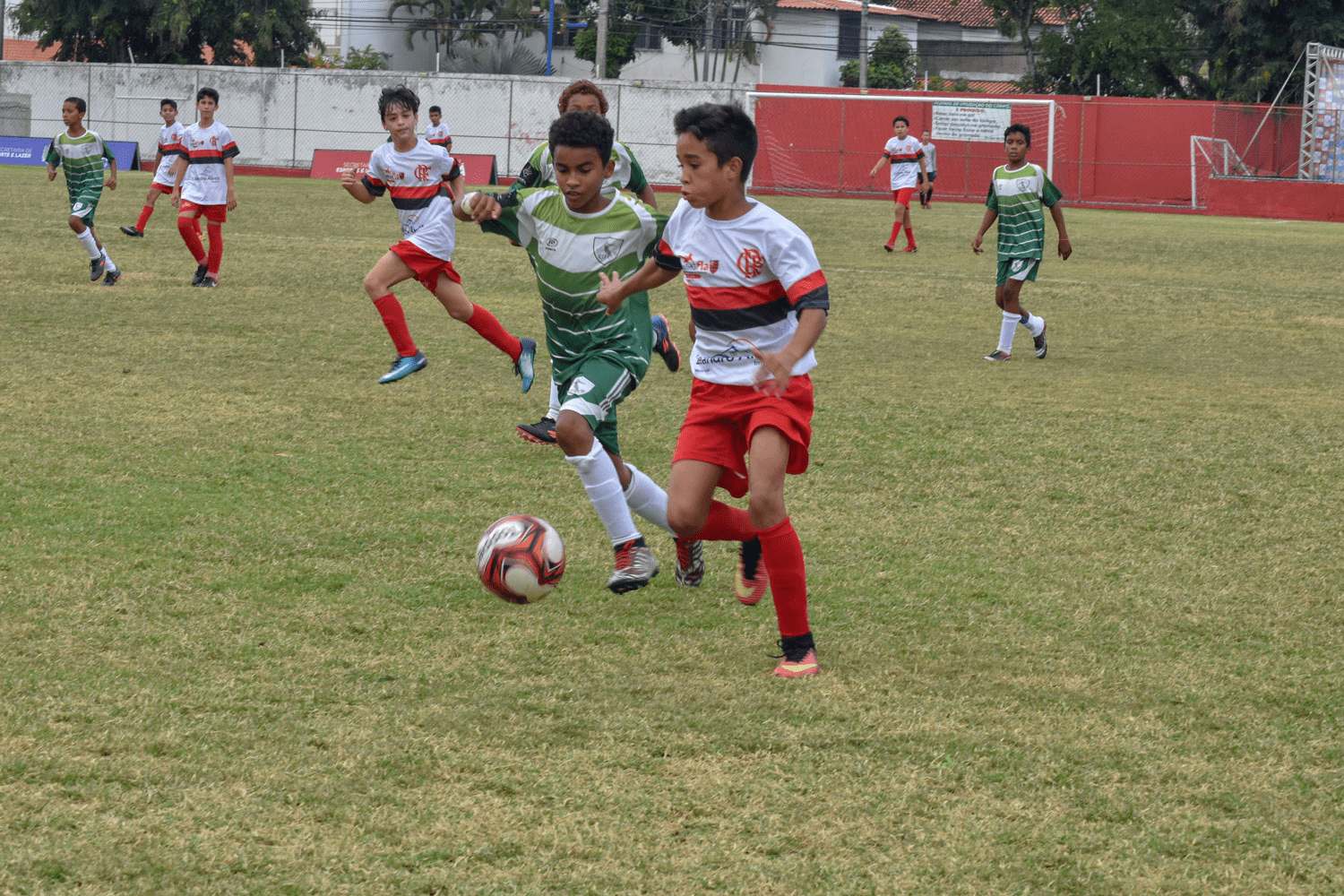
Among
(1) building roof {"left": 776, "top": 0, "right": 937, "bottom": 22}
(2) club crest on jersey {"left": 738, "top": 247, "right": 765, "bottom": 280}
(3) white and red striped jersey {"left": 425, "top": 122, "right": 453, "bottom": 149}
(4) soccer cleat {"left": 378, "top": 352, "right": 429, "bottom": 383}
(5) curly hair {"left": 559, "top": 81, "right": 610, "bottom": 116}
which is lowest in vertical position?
(4) soccer cleat {"left": 378, "top": 352, "right": 429, "bottom": 383}

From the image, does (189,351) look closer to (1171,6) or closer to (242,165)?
(242,165)

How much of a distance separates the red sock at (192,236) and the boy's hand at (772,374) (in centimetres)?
1134

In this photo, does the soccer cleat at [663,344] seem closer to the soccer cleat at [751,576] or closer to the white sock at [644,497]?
the white sock at [644,497]

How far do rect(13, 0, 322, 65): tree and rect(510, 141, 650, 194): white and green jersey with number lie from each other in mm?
43428

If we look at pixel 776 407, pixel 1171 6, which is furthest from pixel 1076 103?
pixel 776 407

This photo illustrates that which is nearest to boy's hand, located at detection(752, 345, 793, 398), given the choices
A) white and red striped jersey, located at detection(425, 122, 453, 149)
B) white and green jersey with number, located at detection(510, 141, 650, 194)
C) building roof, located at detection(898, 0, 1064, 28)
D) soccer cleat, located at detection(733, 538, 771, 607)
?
soccer cleat, located at detection(733, 538, 771, 607)

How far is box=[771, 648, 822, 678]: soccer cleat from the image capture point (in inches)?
168

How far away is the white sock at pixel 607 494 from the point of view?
16.6 feet

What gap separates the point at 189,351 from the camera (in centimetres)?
1030

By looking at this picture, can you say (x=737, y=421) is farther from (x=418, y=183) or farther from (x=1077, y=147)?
(x=1077, y=147)

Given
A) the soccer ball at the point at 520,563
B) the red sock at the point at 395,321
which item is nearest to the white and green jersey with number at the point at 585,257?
the soccer ball at the point at 520,563

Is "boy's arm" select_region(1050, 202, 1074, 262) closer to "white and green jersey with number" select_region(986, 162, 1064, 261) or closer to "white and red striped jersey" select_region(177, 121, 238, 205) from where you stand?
"white and green jersey with number" select_region(986, 162, 1064, 261)

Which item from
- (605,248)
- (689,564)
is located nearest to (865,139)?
(605,248)

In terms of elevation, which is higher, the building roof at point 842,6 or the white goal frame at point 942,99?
the building roof at point 842,6
